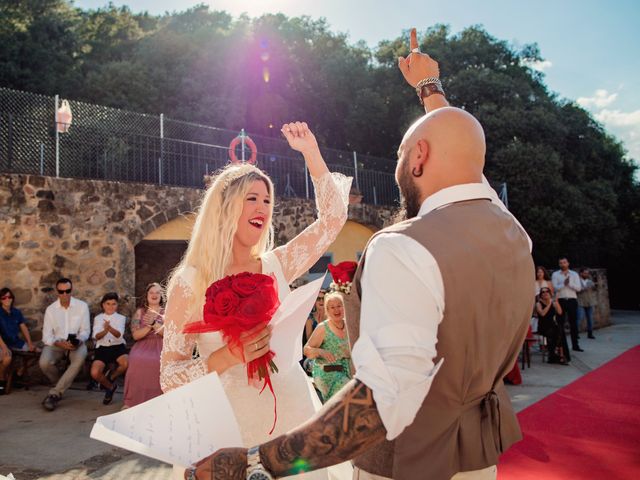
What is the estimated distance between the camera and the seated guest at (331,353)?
4.79m

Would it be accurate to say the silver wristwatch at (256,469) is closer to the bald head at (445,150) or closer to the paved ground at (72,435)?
the bald head at (445,150)

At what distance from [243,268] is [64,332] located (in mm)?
6136

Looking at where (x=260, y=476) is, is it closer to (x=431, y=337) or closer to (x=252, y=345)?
(x=431, y=337)

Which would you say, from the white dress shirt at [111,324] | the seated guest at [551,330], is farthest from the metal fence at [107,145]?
the seated guest at [551,330]

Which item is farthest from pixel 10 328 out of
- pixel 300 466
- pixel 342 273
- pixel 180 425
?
pixel 300 466

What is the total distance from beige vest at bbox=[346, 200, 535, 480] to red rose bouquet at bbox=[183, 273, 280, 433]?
629 millimetres

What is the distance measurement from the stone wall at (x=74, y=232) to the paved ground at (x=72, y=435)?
1.55m

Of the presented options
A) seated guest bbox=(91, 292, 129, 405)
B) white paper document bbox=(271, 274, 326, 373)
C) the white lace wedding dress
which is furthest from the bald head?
seated guest bbox=(91, 292, 129, 405)

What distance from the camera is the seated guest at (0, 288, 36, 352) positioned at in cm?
730

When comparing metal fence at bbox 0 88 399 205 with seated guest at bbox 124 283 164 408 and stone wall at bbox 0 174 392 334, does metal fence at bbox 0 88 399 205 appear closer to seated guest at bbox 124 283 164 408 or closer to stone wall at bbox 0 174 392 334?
stone wall at bbox 0 174 392 334

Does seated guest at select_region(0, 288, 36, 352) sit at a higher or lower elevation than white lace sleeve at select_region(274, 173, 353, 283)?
lower

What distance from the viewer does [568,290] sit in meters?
10.9

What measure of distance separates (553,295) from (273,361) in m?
9.80

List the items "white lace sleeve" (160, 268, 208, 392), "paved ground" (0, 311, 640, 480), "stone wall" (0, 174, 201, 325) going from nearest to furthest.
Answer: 1. "white lace sleeve" (160, 268, 208, 392)
2. "paved ground" (0, 311, 640, 480)
3. "stone wall" (0, 174, 201, 325)
